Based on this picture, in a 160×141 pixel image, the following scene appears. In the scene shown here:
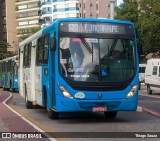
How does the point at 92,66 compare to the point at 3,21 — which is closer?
the point at 92,66

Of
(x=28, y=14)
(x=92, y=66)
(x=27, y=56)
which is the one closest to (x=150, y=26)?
(x=27, y=56)

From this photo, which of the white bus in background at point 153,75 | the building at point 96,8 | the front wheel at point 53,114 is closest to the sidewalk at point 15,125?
the front wheel at point 53,114

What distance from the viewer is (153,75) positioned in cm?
3384

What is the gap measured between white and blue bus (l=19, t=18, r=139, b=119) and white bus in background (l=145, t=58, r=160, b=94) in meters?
18.8

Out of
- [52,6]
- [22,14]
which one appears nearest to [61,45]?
[52,6]

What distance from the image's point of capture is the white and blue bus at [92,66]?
1379cm

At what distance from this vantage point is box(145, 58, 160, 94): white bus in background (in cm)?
3303

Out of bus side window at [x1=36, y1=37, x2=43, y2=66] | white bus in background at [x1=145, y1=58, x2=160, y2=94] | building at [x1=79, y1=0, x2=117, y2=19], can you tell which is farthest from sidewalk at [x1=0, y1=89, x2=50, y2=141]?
building at [x1=79, y1=0, x2=117, y2=19]

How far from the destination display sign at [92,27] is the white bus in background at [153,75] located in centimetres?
1880

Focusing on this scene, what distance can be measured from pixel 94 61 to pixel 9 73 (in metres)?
30.4

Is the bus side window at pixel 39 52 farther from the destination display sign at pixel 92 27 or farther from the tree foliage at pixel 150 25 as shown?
the tree foliage at pixel 150 25

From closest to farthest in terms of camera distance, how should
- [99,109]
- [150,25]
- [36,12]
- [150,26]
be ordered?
[99,109] < [150,25] < [150,26] < [36,12]

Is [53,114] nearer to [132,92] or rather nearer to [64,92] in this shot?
[64,92]

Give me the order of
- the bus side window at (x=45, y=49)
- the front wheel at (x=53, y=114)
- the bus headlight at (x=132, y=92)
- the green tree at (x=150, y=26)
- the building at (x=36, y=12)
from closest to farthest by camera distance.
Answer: the bus headlight at (x=132, y=92) → the front wheel at (x=53, y=114) → the bus side window at (x=45, y=49) → the green tree at (x=150, y=26) → the building at (x=36, y=12)
